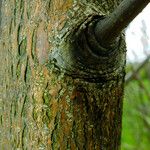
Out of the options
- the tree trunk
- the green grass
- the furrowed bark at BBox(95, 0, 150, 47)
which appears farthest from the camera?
the green grass

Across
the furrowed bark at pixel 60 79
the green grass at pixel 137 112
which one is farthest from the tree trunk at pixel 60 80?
the green grass at pixel 137 112

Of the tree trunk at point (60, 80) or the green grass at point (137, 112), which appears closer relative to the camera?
the tree trunk at point (60, 80)

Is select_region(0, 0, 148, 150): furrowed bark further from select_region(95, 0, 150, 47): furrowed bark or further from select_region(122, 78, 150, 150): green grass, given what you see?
select_region(122, 78, 150, 150): green grass

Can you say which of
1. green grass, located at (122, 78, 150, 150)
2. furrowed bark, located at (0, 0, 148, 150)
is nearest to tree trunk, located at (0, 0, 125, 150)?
furrowed bark, located at (0, 0, 148, 150)

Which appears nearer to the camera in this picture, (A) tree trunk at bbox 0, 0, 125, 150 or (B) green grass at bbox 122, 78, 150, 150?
(A) tree trunk at bbox 0, 0, 125, 150

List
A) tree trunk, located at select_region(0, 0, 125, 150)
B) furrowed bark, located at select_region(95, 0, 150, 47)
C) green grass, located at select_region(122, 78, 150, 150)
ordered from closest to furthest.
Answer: furrowed bark, located at select_region(95, 0, 150, 47) → tree trunk, located at select_region(0, 0, 125, 150) → green grass, located at select_region(122, 78, 150, 150)

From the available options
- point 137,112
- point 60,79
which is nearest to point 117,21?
point 60,79

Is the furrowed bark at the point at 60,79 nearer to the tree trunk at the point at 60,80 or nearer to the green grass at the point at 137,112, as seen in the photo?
the tree trunk at the point at 60,80
